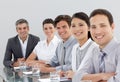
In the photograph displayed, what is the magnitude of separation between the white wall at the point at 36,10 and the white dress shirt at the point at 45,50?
43.8 inches

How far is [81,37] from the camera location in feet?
8.47

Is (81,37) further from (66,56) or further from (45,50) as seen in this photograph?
(45,50)

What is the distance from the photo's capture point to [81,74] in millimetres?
2193

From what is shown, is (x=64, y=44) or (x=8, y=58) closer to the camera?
(x=64, y=44)

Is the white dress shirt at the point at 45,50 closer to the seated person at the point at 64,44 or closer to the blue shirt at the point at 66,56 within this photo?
the blue shirt at the point at 66,56

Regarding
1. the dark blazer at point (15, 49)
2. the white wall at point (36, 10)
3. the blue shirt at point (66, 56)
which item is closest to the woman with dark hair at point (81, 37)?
the blue shirt at point (66, 56)

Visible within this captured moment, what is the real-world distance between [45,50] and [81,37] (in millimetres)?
1341

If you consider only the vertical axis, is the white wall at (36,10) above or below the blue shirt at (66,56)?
above

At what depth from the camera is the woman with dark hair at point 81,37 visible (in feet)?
8.23

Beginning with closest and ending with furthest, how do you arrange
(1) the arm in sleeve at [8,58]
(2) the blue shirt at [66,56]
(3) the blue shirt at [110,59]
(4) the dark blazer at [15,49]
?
(3) the blue shirt at [110,59]
(2) the blue shirt at [66,56]
(1) the arm in sleeve at [8,58]
(4) the dark blazer at [15,49]

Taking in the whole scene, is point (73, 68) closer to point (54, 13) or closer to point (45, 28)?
point (45, 28)

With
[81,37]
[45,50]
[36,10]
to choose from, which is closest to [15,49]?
[45,50]

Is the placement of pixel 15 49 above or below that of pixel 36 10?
below

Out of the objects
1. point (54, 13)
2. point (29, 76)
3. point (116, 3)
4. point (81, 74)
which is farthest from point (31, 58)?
point (116, 3)
